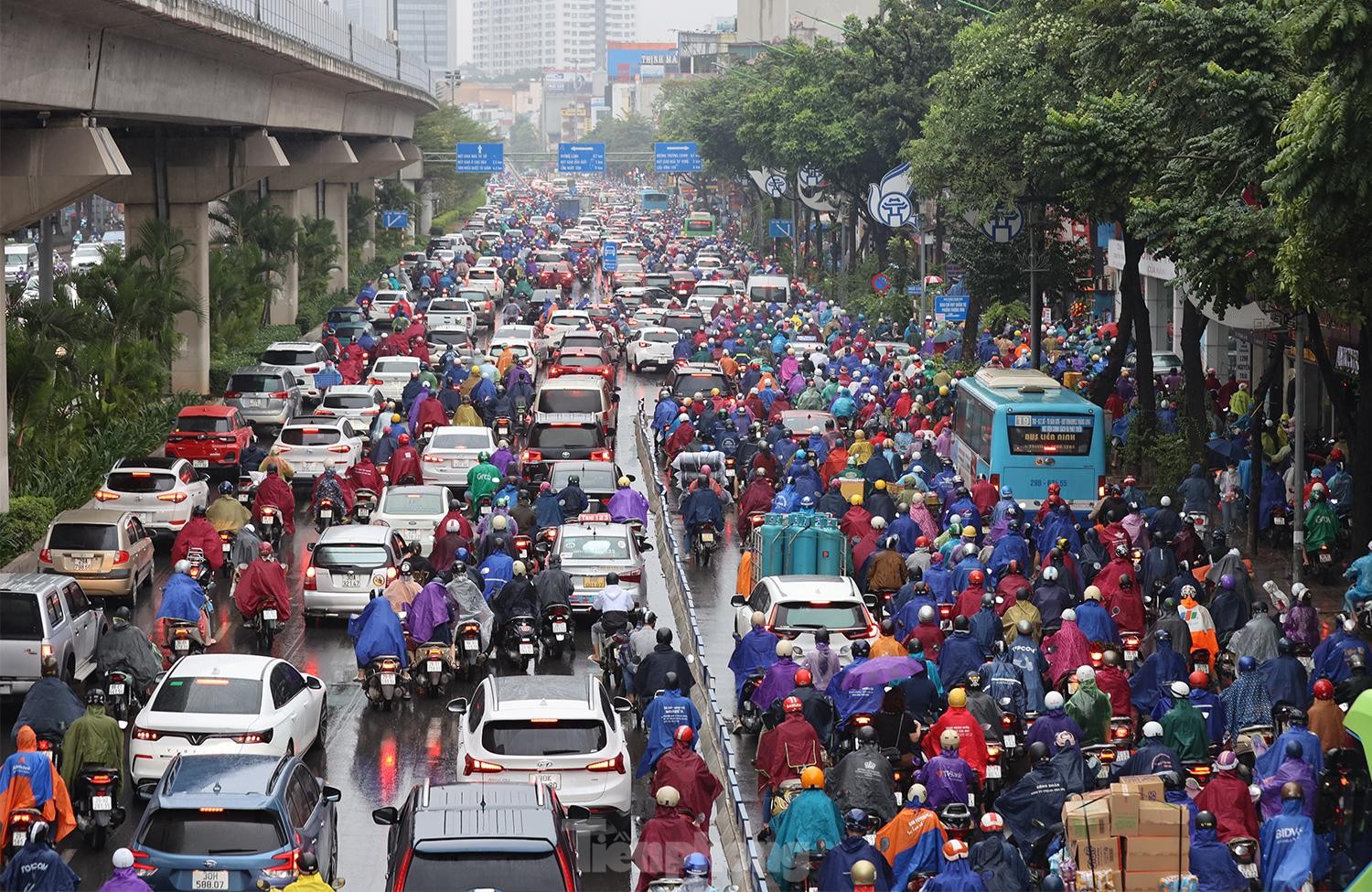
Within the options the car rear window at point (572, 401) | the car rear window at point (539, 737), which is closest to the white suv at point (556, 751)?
the car rear window at point (539, 737)

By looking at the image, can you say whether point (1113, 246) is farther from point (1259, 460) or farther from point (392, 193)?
point (392, 193)

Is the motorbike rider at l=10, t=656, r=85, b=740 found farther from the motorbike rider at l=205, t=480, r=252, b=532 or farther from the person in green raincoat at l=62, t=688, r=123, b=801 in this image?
the motorbike rider at l=205, t=480, r=252, b=532

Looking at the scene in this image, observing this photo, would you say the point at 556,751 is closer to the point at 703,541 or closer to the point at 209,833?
the point at 209,833

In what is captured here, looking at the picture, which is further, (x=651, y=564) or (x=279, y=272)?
(x=279, y=272)

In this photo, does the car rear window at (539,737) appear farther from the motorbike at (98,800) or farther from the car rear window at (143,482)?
the car rear window at (143,482)

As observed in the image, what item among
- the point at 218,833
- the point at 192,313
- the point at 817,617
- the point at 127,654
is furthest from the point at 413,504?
the point at 192,313

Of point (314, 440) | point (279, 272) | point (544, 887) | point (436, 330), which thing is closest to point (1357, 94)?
point (544, 887)

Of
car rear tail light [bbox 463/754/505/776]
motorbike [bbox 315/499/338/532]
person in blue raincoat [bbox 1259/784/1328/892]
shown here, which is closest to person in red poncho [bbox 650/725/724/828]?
car rear tail light [bbox 463/754/505/776]
